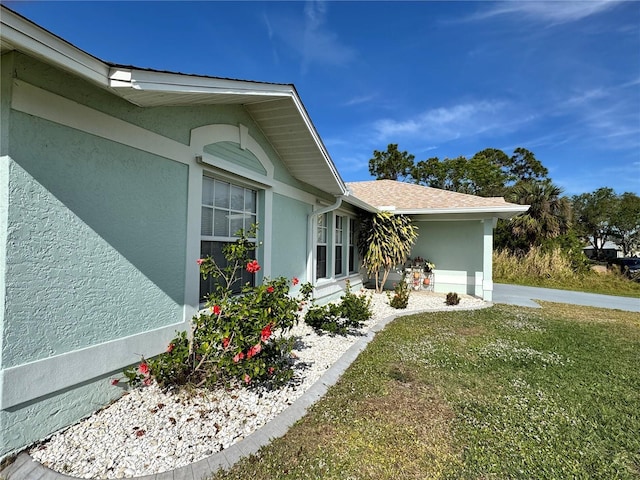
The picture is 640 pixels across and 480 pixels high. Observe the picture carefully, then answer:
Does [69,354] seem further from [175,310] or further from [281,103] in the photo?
[281,103]

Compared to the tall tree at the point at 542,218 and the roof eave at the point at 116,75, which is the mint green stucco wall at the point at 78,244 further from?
the tall tree at the point at 542,218

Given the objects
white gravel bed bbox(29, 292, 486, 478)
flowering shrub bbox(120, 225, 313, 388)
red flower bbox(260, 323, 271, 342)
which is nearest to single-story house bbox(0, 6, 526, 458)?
white gravel bed bbox(29, 292, 486, 478)

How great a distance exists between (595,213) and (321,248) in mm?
36332

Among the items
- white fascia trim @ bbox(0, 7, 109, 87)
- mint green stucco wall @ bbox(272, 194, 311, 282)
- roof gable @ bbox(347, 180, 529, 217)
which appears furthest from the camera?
roof gable @ bbox(347, 180, 529, 217)

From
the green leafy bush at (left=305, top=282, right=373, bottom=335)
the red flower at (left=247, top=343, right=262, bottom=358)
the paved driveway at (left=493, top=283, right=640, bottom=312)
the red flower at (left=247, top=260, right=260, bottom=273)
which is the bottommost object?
the paved driveway at (left=493, top=283, right=640, bottom=312)

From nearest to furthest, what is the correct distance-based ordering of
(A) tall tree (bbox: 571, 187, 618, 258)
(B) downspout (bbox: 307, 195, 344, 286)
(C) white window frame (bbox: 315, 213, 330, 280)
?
(B) downspout (bbox: 307, 195, 344, 286), (C) white window frame (bbox: 315, 213, 330, 280), (A) tall tree (bbox: 571, 187, 618, 258)

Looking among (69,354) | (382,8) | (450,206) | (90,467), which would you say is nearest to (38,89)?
(69,354)

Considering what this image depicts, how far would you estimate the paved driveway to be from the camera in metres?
10.4

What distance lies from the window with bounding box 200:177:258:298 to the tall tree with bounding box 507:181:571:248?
20.3 m

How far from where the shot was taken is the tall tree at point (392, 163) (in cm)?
3462

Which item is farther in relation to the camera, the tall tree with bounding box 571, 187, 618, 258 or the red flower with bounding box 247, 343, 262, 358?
the tall tree with bounding box 571, 187, 618, 258

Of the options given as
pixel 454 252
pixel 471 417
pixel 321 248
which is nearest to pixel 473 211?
pixel 454 252

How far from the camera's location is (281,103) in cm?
515

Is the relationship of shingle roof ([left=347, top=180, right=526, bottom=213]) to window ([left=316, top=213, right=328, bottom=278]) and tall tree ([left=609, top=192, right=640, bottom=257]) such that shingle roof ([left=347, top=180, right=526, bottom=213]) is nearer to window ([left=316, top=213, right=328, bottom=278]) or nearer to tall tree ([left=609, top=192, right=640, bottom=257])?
window ([left=316, top=213, right=328, bottom=278])
